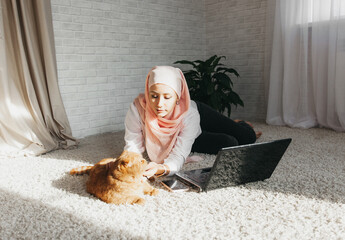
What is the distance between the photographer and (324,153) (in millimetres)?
2191

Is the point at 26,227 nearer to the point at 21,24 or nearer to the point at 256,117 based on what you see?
the point at 21,24

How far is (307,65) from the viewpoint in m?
3.12

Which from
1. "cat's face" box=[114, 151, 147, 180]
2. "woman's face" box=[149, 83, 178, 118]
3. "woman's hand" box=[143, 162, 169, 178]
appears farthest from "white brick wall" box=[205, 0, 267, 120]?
"cat's face" box=[114, 151, 147, 180]

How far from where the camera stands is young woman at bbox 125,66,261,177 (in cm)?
172

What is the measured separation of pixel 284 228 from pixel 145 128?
1.03m

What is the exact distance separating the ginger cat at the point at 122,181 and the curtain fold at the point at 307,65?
89.2 inches

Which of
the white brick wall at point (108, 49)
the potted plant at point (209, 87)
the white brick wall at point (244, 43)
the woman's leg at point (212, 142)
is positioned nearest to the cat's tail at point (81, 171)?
the woman's leg at point (212, 142)

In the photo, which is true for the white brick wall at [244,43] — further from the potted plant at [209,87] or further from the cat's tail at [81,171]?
the cat's tail at [81,171]

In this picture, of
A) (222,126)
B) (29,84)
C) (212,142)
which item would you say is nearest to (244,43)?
(222,126)

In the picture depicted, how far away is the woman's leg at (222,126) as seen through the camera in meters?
2.26

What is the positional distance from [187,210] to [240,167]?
344mm

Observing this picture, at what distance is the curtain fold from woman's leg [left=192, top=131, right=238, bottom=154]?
1410 mm

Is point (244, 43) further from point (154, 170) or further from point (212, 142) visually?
point (154, 170)

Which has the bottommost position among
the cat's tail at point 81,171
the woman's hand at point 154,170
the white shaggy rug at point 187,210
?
the white shaggy rug at point 187,210
